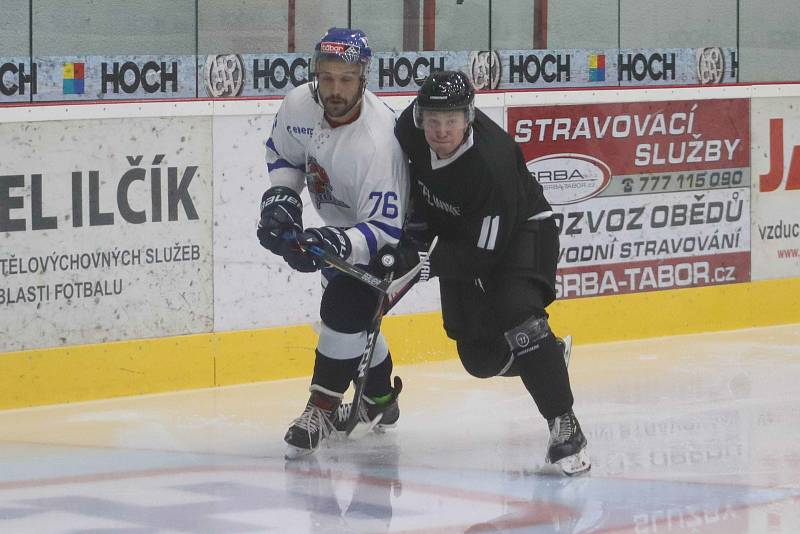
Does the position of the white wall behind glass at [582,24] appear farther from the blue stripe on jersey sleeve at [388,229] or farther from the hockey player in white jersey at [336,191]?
the blue stripe on jersey sleeve at [388,229]

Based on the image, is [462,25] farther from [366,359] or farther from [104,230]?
[366,359]

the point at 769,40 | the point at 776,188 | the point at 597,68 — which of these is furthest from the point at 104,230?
the point at 769,40

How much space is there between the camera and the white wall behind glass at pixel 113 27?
5762 millimetres

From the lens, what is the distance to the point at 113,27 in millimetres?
5965

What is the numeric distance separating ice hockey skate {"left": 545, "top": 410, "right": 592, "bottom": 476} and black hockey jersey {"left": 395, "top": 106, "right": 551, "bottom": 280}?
1.45ft

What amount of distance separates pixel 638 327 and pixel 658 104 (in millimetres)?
930

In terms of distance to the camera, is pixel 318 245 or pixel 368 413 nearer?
pixel 318 245

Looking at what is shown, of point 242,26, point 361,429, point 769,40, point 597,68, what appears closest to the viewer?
point 361,429

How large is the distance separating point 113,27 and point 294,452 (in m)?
2.07

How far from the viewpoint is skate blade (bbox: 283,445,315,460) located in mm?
4582

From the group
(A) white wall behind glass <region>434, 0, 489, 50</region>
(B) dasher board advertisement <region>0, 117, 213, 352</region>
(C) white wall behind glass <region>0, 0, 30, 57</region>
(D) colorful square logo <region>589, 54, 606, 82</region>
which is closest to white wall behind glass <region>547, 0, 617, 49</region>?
(D) colorful square logo <region>589, 54, 606, 82</region>

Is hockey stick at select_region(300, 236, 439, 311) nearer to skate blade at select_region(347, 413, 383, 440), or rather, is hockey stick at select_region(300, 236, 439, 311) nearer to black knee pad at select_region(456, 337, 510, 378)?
black knee pad at select_region(456, 337, 510, 378)

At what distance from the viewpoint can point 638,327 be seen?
22.3ft

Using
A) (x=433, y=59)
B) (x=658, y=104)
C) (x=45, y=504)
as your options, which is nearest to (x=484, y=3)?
(x=433, y=59)
